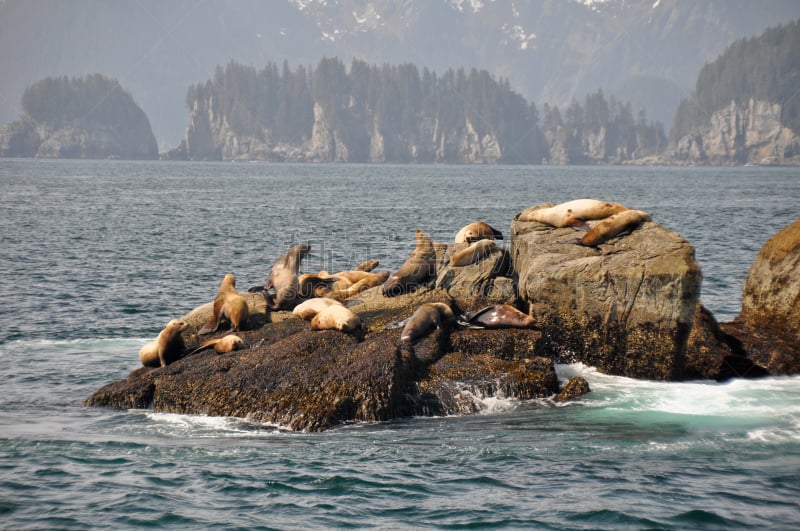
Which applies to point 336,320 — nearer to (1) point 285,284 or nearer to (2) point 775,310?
(1) point 285,284

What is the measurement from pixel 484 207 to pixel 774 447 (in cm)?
5594

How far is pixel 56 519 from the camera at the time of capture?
10.3m

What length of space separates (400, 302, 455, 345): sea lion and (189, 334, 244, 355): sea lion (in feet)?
9.71

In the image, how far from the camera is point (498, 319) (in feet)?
51.9

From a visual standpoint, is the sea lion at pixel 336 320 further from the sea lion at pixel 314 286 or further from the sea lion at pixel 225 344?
the sea lion at pixel 314 286

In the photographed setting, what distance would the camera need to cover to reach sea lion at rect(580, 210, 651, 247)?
17.2 meters

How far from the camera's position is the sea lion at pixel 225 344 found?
51.8 ft

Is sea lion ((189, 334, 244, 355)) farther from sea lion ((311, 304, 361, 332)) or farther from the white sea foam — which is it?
the white sea foam

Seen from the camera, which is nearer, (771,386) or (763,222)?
(771,386)

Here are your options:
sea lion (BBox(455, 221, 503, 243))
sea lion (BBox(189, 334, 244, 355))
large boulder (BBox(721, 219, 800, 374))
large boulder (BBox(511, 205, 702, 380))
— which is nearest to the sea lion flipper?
large boulder (BBox(511, 205, 702, 380))

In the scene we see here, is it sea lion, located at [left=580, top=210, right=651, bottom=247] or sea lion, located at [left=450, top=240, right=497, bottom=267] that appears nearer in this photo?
sea lion, located at [left=580, top=210, right=651, bottom=247]

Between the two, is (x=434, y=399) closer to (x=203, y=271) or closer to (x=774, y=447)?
(x=774, y=447)

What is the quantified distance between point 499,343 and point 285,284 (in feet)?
18.3

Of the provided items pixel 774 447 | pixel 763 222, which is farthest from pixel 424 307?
pixel 763 222
